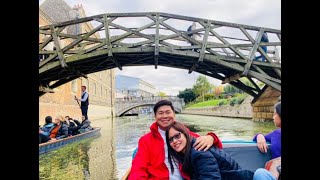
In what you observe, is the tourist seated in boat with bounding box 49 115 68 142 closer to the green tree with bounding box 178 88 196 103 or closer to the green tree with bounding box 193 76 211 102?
the green tree with bounding box 178 88 196 103

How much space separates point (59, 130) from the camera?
5.99 meters

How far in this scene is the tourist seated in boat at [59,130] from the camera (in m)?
5.76

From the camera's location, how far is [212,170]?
4.94 ft

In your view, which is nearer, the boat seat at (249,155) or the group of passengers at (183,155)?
the group of passengers at (183,155)

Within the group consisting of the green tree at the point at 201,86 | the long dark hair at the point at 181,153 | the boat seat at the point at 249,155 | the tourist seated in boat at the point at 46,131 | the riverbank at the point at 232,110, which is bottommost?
the riverbank at the point at 232,110

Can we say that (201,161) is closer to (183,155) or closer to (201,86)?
(183,155)

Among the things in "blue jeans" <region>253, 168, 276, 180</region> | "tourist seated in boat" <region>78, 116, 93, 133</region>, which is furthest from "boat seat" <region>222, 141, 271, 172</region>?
"tourist seated in boat" <region>78, 116, 93, 133</region>

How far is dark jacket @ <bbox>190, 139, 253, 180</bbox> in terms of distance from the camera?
4.94 ft

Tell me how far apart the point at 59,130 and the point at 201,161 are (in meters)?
5.10

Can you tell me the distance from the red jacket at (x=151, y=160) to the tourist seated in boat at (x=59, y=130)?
4.34 m

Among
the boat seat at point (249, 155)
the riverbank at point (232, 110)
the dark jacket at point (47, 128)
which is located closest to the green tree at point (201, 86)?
the riverbank at point (232, 110)

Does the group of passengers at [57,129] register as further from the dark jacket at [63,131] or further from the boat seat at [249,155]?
the boat seat at [249,155]
